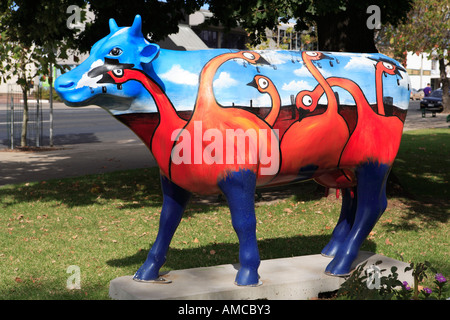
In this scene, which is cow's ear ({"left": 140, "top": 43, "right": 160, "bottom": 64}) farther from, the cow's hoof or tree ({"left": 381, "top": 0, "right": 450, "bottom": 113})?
tree ({"left": 381, "top": 0, "right": 450, "bottom": 113})

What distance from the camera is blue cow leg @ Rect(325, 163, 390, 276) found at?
16.6 ft

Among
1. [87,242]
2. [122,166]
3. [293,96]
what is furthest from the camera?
[122,166]

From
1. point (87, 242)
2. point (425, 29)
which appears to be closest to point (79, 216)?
point (87, 242)

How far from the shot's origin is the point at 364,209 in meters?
5.13

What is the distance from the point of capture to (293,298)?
483cm

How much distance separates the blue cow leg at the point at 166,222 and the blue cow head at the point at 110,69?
2.85 ft

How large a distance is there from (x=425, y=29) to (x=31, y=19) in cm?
1566

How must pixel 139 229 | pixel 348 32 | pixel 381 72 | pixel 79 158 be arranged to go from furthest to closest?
pixel 79 158 < pixel 348 32 < pixel 139 229 < pixel 381 72

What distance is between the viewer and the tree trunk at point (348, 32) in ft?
31.1

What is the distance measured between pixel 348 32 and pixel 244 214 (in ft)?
19.6

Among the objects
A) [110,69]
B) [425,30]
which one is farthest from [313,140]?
[425,30]

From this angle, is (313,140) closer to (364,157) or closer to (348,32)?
(364,157)

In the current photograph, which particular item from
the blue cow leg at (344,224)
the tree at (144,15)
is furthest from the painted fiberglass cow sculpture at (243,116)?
the tree at (144,15)
